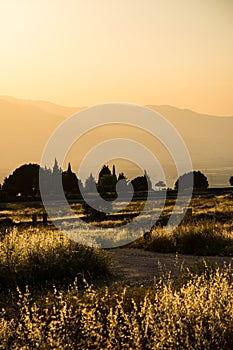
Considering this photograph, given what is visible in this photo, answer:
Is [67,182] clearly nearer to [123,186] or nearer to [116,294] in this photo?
[123,186]

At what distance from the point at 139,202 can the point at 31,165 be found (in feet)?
76.9

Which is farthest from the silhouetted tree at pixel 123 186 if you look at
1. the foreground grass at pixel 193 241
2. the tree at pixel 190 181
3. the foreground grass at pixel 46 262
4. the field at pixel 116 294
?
the foreground grass at pixel 46 262

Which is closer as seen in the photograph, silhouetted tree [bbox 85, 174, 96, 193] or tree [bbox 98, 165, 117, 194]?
tree [bbox 98, 165, 117, 194]

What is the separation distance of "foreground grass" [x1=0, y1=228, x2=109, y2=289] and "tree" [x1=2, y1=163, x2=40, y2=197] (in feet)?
168

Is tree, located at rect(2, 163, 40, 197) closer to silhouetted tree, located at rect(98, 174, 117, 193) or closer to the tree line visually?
the tree line

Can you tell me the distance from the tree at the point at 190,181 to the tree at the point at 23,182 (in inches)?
607

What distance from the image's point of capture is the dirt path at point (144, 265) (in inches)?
521

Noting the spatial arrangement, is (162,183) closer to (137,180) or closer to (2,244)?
(137,180)

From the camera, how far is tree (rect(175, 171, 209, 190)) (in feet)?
235

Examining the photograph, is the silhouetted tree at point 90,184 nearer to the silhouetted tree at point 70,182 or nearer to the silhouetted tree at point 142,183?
the silhouetted tree at point 70,182

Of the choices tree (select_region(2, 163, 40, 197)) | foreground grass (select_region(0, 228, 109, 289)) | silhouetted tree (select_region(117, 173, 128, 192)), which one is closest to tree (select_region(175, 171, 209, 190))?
silhouetted tree (select_region(117, 173, 128, 192))

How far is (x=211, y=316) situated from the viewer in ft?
25.7

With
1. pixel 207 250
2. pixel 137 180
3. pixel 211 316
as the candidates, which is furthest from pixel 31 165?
pixel 211 316

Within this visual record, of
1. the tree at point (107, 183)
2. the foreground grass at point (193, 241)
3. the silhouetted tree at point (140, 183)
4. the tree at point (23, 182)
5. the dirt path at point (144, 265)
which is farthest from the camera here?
the silhouetted tree at point (140, 183)
